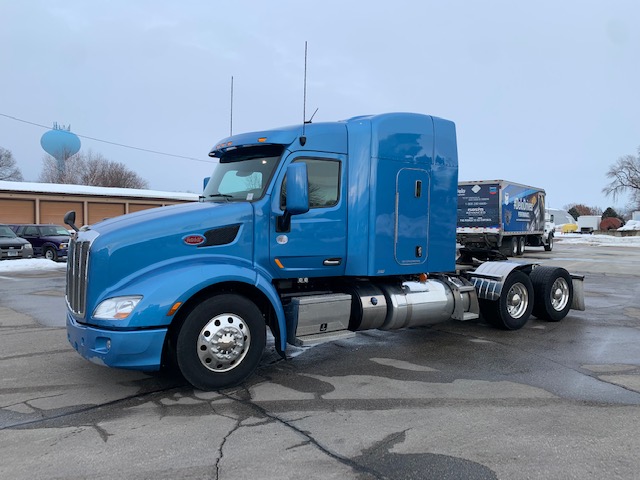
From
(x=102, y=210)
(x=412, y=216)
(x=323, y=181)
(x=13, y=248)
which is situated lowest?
(x=13, y=248)

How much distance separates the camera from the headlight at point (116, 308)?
4648 mm

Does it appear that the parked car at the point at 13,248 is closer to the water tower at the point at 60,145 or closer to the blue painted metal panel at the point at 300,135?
the blue painted metal panel at the point at 300,135

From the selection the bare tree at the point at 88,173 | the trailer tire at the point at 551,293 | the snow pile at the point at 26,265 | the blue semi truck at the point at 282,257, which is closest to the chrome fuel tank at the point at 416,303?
the blue semi truck at the point at 282,257

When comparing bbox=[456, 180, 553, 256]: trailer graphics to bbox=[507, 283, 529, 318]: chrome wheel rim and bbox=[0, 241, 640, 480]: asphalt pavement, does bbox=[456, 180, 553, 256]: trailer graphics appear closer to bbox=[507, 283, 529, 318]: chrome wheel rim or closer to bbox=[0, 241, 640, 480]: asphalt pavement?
bbox=[507, 283, 529, 318]: chrome wheel rim

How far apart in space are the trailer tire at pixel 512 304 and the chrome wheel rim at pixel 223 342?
4.43 metres

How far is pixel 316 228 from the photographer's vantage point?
5914mm

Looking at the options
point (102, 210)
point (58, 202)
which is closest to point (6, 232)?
point (58, 202)

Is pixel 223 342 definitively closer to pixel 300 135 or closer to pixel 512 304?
pixel 300 135

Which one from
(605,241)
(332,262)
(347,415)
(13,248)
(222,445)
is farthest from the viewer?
(605,241)

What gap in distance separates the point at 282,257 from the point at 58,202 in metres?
31.4

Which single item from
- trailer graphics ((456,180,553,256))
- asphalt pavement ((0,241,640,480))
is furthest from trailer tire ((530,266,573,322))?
trailer graphics ((456,180,553,256))

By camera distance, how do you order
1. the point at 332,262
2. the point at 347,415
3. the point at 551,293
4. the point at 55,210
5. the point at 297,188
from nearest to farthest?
the point at 347,415 → the point at 297,188 → the point at 332,262 → the point at 551,293 → the point at 55,210

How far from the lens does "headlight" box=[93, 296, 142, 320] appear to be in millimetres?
4648

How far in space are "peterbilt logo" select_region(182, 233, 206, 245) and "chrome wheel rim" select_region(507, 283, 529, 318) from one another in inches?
→ 205
